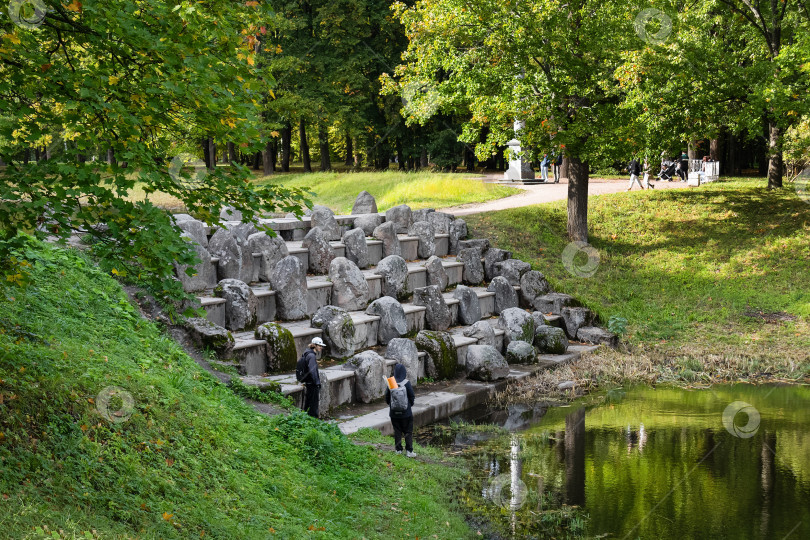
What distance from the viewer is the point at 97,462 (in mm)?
6414

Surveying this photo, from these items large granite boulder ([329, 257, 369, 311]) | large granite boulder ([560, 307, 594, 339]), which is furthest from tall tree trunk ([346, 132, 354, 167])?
large granite boulder ([329, 257, 369, 311])

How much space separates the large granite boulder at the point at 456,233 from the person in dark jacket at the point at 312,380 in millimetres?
10045

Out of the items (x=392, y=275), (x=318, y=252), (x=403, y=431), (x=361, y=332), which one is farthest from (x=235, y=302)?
(x=392, y=275)

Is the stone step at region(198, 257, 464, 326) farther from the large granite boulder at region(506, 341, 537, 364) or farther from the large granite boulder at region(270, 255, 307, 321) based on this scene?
the large granite boulder at region(506, 341, 537, 364)

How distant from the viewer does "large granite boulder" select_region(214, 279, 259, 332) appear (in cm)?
1362

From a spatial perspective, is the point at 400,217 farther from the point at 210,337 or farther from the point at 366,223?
the point at 210,337

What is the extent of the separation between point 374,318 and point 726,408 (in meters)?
6.55

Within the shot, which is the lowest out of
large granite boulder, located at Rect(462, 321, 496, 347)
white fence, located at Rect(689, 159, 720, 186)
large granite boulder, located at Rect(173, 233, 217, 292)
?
large granite boulder, located at Rect(462, 321, 496, 347)

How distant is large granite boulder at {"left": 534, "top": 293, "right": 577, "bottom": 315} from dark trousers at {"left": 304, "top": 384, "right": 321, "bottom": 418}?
30.4 ft

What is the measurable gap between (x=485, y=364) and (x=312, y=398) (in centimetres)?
475

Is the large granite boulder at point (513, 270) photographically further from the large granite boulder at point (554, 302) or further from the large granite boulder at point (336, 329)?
the large granite boulder at point (336, 329)

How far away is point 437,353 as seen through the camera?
49.4 feet

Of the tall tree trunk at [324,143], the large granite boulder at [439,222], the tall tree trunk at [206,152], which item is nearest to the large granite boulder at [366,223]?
the large granite boulder at [439,222]

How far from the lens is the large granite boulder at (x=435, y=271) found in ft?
61.7
